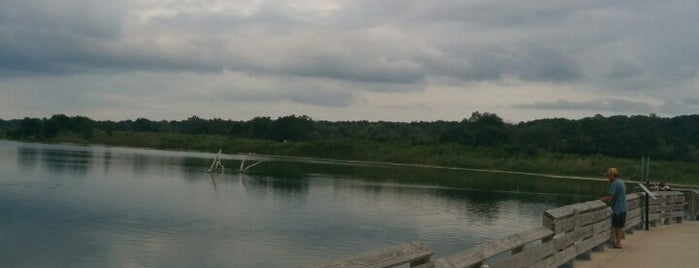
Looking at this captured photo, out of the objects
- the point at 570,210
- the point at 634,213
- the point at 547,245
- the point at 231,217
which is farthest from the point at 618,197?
the point at 231,217

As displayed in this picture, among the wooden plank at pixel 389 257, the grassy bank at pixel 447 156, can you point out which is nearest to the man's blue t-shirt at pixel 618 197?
the wooden plank at pixel 389 257

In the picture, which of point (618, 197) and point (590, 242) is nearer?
point (590, 242)

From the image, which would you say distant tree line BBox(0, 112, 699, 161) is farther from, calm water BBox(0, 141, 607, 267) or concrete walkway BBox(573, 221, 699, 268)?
concrete walkway BBox(573, 221, 699, 268)

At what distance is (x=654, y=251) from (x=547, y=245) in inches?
187

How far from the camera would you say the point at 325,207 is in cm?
3234

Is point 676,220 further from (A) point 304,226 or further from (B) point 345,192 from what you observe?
(B) point 345,192

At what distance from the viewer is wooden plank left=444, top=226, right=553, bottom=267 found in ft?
25.6

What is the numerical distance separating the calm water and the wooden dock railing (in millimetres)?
5421

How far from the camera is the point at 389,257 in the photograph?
6652 mm

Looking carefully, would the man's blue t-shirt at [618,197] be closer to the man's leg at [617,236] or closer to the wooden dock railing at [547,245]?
the wooden dock railing at [547,245]

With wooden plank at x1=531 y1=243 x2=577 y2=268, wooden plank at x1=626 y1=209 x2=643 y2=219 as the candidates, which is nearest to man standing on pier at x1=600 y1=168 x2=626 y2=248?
wooden plank at x1=626 y1=209 x2=643 y2=219

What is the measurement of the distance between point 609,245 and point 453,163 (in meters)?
68.2

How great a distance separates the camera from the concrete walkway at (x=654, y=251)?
1301 cm

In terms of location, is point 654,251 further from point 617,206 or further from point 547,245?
point 547,245
